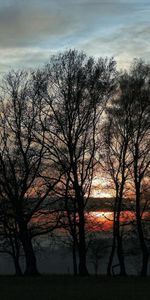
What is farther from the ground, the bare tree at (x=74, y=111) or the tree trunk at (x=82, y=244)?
the bare tree at (x=74, y=111)

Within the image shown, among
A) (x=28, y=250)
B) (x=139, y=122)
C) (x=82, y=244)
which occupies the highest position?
(x=139, y=122)

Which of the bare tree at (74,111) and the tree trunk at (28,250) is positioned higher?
the bare tree at (74,111)

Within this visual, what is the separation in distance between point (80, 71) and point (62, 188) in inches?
370

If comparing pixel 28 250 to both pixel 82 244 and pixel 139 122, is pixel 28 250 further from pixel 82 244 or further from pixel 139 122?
A: pixel 139 122

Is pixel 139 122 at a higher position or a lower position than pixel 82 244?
higher

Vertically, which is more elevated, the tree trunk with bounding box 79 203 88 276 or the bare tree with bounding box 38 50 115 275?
the bare tree with bounding box 38 50 115 275

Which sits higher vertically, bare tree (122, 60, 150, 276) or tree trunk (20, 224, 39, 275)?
bare tree (122, 60, 150, 276)

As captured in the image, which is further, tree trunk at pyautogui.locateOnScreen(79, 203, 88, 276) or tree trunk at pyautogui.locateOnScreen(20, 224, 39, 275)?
tree trunk at pyautogui.locateOnScreen(20, 224, 39, 275)

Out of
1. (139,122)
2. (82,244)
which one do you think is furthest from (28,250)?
(139,122)

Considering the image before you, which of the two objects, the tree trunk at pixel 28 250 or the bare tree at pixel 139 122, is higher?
the bare tree at pixel 139 122

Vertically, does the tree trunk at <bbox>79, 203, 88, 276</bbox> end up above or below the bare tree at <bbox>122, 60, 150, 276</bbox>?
below

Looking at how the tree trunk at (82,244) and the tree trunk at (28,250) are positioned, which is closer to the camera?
the tree trunk at (82,244)

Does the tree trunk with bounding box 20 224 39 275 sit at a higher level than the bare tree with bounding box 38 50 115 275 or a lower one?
lower

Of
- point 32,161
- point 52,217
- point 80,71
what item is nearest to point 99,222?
point 52,217
